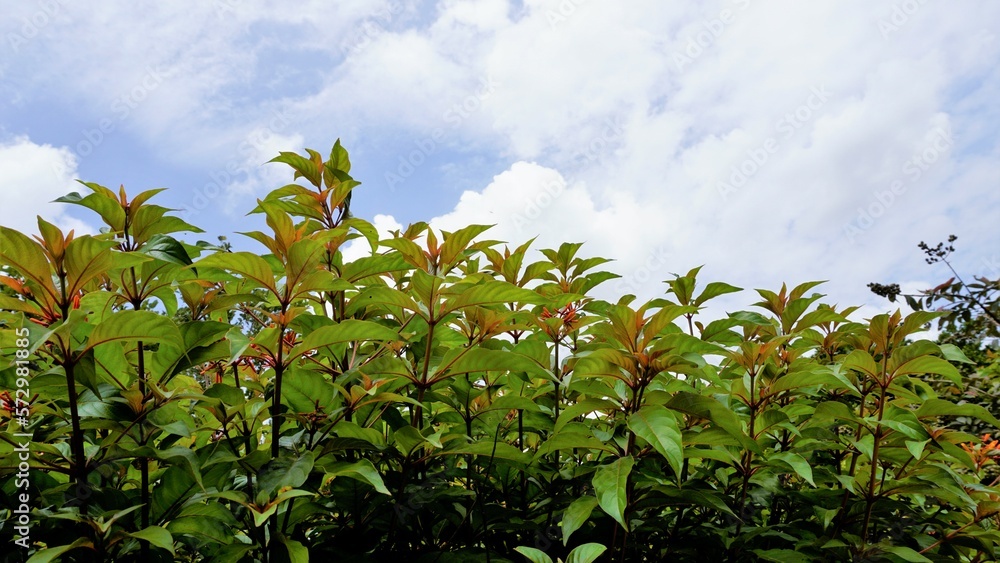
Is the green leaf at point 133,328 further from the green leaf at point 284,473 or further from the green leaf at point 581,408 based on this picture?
the green leaf at point 581,408

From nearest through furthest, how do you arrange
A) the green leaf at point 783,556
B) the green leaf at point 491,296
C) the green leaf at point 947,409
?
the green leaf at point 491,296
the green leaf at point 783,556
the green leaf at point 947,409

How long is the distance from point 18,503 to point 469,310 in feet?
4.12

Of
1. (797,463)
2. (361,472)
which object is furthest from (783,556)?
(361,472)

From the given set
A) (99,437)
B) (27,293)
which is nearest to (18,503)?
(99,437)

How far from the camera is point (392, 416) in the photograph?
1.88 metres

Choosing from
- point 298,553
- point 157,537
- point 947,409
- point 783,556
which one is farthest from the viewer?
point 947,409

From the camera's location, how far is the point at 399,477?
71.4 inches

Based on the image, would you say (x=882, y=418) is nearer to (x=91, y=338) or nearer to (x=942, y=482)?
(x=942, y=482)

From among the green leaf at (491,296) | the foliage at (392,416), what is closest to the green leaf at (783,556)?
the foliage at (392,416)

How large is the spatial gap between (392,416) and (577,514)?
592 mm

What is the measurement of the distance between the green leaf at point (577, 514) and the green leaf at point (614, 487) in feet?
0.27

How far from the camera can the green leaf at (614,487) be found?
1.53 m

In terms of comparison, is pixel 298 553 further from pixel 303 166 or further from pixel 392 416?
pixel 303 166

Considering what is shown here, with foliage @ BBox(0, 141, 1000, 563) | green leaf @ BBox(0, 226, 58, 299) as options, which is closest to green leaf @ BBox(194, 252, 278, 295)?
foliage @ BBox(0, 141, 1000, 563)
